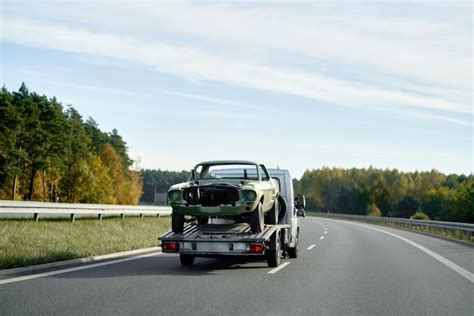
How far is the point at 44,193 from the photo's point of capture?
82.2 m

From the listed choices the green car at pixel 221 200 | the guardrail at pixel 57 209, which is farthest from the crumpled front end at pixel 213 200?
the guardrail at pixel 57 209

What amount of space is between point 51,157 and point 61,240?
5598 cm

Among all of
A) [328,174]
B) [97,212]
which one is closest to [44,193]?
[97,212]

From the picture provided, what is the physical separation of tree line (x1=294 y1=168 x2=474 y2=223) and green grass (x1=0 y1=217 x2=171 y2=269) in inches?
3474

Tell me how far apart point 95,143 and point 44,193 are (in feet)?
73.1

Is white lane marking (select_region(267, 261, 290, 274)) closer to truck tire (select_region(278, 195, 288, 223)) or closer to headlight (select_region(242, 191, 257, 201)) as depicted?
truck tire (select_region(278, 195, 288, 223))

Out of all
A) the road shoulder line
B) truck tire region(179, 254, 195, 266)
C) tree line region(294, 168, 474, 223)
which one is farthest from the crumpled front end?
tree line region(294, 168, 474, 223)

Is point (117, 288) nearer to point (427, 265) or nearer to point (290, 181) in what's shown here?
point (290, 181)

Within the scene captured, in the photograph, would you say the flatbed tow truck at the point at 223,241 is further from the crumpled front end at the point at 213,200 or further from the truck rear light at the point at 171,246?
the crumpled front end at the point at 213,200

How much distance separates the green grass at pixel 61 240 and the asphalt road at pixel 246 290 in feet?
4.84

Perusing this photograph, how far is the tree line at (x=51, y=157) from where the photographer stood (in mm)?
60188

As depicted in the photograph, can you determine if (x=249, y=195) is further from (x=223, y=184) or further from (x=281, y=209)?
(x=281, y=209)

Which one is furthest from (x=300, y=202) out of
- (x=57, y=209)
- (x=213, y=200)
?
(x=57, y=209)

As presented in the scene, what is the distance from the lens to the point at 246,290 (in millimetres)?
9125
